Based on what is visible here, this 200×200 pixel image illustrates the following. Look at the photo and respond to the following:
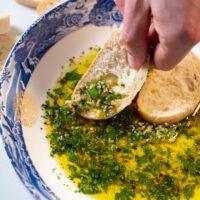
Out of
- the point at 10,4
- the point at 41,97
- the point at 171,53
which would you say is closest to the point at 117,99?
the point at 41,97

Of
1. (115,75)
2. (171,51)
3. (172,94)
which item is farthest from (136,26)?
(172,94)

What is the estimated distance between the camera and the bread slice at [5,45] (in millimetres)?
2939

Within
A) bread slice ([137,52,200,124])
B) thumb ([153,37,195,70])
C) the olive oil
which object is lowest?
the olive oil

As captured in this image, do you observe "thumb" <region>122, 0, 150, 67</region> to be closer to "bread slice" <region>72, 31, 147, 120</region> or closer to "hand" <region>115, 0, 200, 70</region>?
"hand" <region>115, 0, 200, 70</region>

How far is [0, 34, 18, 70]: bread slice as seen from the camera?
2.94 meters

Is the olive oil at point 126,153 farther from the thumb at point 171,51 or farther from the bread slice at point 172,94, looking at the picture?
the thumb at point 171,51

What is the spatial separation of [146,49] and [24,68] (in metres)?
0.99

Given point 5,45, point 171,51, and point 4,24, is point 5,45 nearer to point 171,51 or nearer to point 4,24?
point 4,24

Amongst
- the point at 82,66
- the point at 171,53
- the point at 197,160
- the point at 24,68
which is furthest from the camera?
the point at 82,66

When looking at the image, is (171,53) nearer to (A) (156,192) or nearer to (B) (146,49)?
(B) (146,49)

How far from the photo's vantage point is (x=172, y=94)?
273cm

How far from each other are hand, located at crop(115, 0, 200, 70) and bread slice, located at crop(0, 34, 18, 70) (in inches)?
49.9

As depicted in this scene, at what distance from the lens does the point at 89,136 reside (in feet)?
8.36

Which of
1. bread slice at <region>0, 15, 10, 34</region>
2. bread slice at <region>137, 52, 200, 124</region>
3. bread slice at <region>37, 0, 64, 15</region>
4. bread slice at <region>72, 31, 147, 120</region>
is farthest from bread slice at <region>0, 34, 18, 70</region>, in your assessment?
bread slice at <region>137, 52, 200, 124</region>
